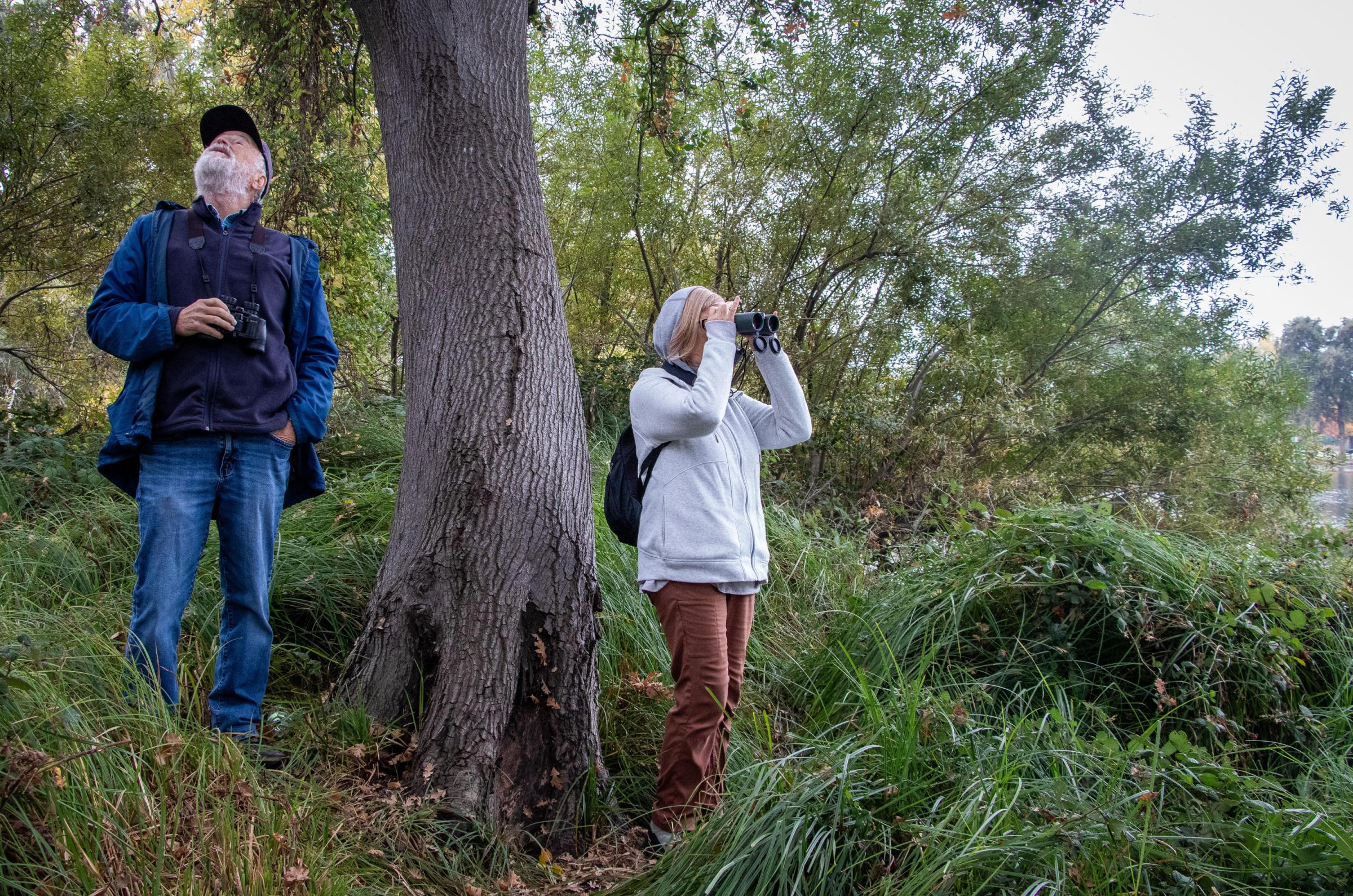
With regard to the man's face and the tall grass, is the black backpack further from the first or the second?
the man's face

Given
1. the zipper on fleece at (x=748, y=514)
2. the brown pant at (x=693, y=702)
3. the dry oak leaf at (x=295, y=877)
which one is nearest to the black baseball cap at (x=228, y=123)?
the zipper on fleece at (x=748, y=514)

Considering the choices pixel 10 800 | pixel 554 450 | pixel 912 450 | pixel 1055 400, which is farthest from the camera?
pixel 1055 400

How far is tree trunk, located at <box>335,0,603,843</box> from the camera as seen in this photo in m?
2.59

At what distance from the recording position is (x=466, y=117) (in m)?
2.83

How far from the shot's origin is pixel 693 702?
2529 mm

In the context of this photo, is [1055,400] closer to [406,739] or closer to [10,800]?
[406,739]

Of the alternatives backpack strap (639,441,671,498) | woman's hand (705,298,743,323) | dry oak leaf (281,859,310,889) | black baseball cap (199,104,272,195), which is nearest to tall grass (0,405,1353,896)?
dry oak leaf (281,859,310,889)

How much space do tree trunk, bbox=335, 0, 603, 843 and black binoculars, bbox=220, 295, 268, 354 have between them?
0.50 meters

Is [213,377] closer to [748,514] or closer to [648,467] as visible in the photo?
[648,467]

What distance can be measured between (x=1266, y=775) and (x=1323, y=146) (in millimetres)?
9332

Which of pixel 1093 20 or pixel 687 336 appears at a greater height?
pixel 1093 20

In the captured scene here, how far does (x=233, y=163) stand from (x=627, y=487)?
4.92 feet

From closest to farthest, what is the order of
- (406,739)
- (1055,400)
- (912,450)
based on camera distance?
(406,739)
(912,450)
(1055,400)

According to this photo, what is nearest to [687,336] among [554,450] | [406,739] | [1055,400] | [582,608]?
[554,450]
